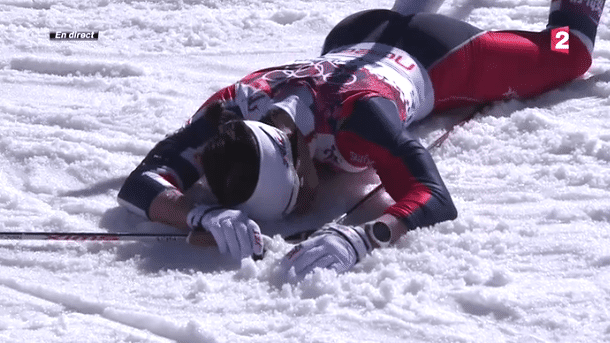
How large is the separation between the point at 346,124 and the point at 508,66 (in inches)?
33.8

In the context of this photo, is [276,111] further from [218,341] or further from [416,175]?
[218,341]

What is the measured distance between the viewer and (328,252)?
8.00 ft

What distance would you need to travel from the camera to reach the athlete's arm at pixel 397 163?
102 inches

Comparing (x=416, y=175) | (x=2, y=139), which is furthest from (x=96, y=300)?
(x=2, y=139)

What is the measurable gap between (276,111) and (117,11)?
2083mm

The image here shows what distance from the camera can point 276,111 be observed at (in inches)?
111

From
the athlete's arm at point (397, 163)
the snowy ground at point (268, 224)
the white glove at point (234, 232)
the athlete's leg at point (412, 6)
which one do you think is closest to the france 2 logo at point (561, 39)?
the snowy ground at point (268, 224)

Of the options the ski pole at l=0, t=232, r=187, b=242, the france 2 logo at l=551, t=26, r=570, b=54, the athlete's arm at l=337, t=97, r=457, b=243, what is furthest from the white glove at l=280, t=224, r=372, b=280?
the france 2 logo at l=551, t=26, r=570, b=54

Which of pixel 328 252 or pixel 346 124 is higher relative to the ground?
pixel 346 124

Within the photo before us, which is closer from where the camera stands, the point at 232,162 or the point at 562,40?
the point at 232,162

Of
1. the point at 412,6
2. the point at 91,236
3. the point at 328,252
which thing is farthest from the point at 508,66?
the point at 91,236

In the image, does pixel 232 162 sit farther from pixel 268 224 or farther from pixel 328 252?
pixel 328 252

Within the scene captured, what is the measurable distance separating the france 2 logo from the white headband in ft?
4.38

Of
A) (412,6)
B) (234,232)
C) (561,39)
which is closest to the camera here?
(234,232)
